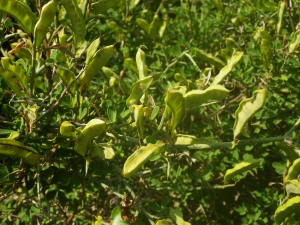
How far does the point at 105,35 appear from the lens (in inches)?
82.4

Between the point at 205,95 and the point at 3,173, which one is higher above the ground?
the point at 205,95

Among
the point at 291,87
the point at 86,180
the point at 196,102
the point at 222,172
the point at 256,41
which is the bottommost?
the point at 222,172

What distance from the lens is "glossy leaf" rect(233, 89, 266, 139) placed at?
1002mm

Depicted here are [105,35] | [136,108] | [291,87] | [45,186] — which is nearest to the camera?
[136,108]

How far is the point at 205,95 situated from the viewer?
41.2 inches

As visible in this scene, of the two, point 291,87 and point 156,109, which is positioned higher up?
point 156,109

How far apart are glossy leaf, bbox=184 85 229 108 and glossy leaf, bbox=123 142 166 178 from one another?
0.13 meters

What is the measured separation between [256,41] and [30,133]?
0.93 meters

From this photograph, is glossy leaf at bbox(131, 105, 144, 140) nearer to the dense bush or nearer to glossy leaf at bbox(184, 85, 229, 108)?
the dense bush

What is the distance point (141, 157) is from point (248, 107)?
0.93ft

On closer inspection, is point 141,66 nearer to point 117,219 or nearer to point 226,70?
point 226,70

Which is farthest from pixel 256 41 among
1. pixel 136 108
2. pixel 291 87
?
pixel 136 108

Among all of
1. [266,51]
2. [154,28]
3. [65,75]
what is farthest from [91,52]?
[154,28]

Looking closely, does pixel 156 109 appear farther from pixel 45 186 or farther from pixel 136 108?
pixel 45 186
